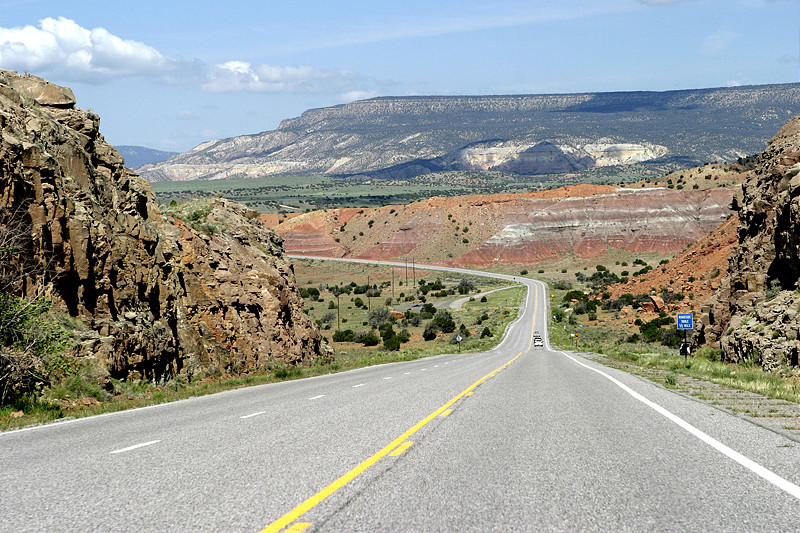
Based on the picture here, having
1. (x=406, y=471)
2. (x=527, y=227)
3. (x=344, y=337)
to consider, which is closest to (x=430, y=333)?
(x=344, y=337)

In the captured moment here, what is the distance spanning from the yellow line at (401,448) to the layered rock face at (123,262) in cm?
1013

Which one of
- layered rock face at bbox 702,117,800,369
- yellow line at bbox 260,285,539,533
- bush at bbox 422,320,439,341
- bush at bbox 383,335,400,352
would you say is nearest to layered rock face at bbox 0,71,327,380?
yellow line at bbox 260,285,539,533

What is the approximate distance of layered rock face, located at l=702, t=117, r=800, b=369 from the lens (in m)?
20.5

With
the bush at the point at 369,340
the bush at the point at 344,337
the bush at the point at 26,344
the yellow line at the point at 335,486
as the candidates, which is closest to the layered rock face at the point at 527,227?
the bush at the point at 344,337

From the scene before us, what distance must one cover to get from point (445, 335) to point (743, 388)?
56506mm

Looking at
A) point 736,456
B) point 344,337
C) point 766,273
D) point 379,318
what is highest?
point 736,456

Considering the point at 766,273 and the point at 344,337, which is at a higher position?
the point at 766,273

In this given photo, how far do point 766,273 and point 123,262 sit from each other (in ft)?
76.8

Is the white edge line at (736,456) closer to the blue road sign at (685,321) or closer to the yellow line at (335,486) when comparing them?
the yellow line at (335,486)

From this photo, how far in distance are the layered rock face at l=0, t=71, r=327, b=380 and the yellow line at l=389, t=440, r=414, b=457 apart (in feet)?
33.2

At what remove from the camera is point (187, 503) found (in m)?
5.86

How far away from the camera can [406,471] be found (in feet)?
23.1

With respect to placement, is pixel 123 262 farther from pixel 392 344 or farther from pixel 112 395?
pixel 392 344

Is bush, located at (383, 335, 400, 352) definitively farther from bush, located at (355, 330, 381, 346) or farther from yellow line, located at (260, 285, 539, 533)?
yellow line, located at (260, 285, 539, 533)
